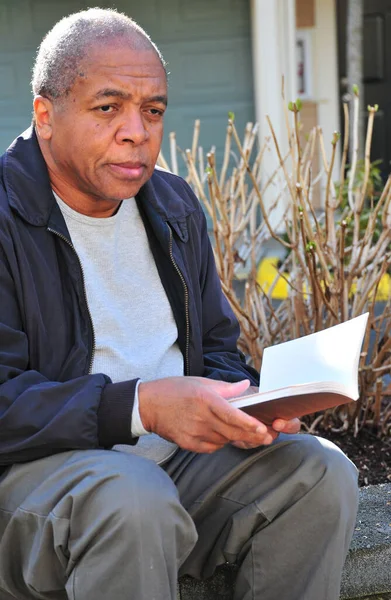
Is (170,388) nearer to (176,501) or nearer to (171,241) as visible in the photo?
(176,501)

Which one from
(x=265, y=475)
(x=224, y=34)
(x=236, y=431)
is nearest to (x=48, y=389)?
(x=236, y=431)

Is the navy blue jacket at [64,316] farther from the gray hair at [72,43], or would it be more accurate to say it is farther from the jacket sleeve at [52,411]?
the gray hair at [72,43]

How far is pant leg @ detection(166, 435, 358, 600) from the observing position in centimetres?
226

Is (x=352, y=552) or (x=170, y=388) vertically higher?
(x=170, y=388)

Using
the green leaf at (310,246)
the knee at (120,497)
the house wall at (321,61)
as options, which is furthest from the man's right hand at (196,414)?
the house wall at (321,61)

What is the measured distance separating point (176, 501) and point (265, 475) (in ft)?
1.22

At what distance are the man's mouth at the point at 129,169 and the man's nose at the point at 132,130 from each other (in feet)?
0.19

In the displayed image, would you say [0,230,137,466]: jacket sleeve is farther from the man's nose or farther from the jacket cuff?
the man's nose

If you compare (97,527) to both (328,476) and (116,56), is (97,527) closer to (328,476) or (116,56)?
(328,476)

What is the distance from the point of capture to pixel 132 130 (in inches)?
93.7

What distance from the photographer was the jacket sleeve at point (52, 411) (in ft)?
6.89

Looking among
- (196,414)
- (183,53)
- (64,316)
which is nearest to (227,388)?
(196,414)

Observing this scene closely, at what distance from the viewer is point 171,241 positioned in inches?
101

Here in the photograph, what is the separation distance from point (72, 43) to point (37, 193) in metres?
0.39
